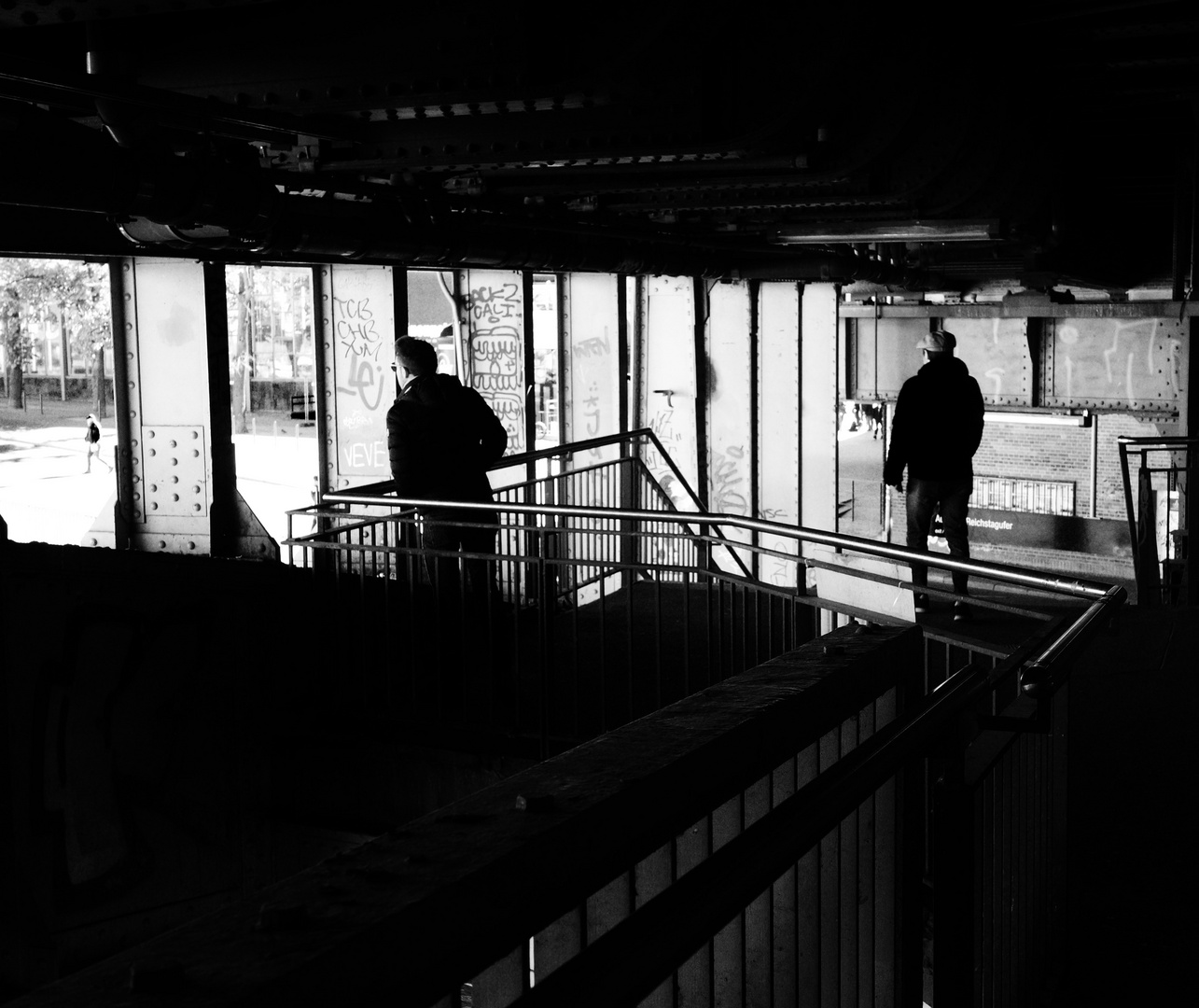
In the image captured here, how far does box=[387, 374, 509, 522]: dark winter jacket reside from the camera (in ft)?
25.8

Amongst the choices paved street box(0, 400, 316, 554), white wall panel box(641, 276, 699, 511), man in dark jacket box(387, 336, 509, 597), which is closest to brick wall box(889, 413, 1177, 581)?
white wall panel box(641, 276, 699, 511)

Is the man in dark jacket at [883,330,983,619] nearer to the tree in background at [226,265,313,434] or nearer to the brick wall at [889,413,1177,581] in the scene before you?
the tree in background at [226,265,313,434]

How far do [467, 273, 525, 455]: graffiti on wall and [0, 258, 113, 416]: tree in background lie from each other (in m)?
4.46

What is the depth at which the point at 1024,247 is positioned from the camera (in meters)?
13.1

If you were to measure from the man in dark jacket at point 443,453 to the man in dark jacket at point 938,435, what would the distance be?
3000 mm

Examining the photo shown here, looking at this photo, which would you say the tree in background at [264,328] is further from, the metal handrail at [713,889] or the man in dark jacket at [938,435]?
the metal handrail at [713,889]

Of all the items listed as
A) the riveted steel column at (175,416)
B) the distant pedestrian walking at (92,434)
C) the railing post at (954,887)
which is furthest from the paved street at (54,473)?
the railing post at (954,887)

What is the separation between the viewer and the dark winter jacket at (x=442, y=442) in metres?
7.88

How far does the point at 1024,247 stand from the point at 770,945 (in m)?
11.9

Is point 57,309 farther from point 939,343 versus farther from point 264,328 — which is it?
point 939,343

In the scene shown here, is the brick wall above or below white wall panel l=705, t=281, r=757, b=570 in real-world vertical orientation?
below

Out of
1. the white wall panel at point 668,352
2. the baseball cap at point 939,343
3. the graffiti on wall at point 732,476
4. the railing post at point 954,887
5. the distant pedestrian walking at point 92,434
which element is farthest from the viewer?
the graffiti on wall at point 732,476

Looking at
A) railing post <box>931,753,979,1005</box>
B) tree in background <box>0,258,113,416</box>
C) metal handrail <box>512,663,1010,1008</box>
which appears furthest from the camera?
tree in background <box>0,258,113,416</box>

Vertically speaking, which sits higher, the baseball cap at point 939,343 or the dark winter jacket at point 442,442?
the baseball cap at point 939,343
